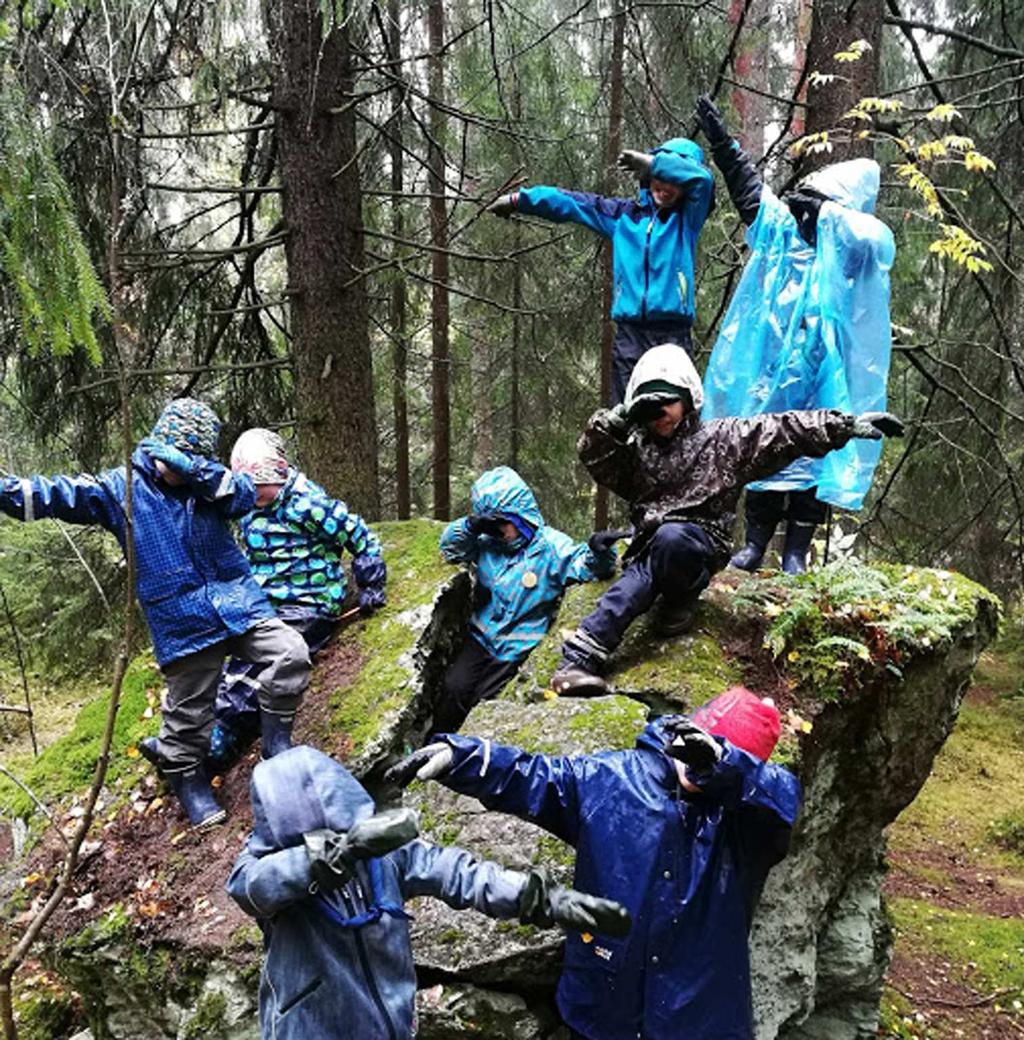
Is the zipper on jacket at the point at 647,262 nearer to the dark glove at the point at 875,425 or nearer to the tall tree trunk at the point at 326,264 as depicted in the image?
the dark glove at the point at 875,425

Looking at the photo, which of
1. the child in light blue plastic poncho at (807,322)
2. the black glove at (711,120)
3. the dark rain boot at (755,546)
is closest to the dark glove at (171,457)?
the child in light blue plastic poncho at (807,322)

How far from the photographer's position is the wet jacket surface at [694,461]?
12.8ft

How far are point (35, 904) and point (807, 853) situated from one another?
357 cm

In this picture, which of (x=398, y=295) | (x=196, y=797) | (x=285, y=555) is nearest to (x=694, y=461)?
(x=285, y=555)

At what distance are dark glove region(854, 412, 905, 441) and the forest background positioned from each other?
1489 millimetres

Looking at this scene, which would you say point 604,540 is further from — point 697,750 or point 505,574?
point 697,750

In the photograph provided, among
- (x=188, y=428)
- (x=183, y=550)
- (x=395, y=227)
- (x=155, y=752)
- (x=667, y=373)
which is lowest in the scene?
(x=155, y=752)

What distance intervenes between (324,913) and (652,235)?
3.99 metres

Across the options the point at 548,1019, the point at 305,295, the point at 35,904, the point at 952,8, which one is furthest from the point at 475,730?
the point at 952,8

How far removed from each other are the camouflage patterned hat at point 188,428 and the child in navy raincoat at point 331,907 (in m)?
1.91

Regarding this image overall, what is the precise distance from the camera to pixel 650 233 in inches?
196

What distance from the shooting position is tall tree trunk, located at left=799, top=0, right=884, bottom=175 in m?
5.62

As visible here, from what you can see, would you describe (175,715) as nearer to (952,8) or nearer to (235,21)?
(235,21)

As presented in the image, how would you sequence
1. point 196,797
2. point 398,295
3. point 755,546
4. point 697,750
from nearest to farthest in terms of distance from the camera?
1. point 697,750
2. point 196,797
3. point 755,546
4. point 398,295
